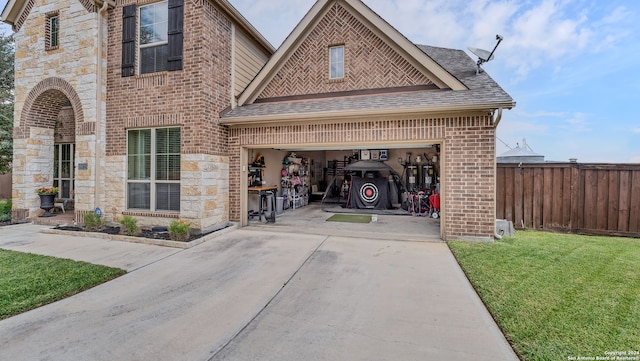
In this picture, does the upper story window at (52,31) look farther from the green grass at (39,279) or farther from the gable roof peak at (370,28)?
the green grass at (39,279)

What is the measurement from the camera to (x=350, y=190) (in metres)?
11.7

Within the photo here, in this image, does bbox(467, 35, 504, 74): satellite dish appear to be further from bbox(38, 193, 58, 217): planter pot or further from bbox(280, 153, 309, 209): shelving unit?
bbox(38, 193, 58, 217): planter pot

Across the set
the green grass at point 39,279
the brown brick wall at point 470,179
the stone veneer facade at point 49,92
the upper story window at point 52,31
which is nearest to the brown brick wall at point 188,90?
the stone veneer facade at point 49,92

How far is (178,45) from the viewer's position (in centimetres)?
698

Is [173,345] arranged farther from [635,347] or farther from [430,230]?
[430,230]

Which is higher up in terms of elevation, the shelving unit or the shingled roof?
the shingled roof

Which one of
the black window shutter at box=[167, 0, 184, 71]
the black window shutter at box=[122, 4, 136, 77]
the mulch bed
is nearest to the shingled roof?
the black window shutter at box=[167, 0, 184, 71]

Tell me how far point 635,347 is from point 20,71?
13.9 metres

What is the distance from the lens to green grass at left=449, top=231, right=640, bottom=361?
2.54 m

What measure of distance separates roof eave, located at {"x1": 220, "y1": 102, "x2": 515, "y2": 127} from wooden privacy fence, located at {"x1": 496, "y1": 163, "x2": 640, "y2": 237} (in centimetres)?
280

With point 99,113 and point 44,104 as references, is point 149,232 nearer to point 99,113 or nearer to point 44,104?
point 99,113

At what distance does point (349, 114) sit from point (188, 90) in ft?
13.2

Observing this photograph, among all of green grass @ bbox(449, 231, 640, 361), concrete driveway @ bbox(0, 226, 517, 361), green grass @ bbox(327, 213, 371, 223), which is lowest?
concrete driveway @ bbox(0, 226, 517, 361)

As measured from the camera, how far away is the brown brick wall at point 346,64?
23.7 feet
